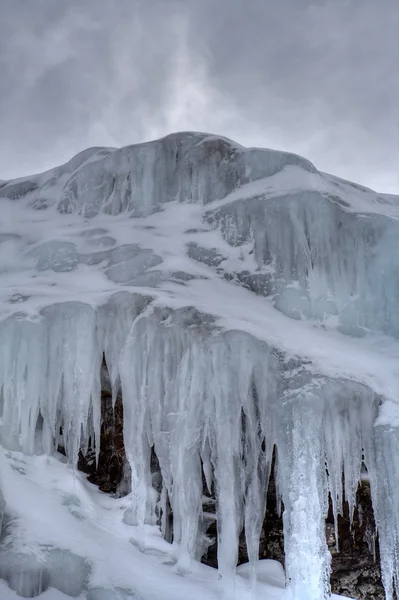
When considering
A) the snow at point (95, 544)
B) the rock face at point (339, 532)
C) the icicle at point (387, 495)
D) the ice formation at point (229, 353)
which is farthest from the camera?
the rock face at point (339, 532)

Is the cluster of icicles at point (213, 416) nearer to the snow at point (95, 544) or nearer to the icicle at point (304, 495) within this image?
the icicle at point (304, 495)

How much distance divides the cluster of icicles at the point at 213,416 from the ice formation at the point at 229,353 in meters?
0.02

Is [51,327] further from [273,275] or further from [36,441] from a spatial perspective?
[273,275]

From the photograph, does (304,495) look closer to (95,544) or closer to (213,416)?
(213,416)

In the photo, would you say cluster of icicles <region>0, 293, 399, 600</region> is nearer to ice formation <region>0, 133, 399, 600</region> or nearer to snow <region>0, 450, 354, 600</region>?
ice formation <region>0, 133, 399, 600</region>

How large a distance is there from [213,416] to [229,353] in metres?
0.91

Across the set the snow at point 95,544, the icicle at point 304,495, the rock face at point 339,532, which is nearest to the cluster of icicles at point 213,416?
the icicle at point 304,495

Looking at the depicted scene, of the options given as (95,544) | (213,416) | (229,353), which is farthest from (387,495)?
(95,544)

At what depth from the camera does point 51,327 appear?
8656mm

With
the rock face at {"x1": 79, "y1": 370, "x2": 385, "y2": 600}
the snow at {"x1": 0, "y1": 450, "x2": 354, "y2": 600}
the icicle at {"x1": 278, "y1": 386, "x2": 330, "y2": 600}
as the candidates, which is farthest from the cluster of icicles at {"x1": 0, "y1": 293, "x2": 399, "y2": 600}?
the rock face at {"x1": 79, "y1": 370, "x2": 385, "y2": 600}

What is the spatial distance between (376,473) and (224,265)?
198 inches

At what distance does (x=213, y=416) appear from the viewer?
7.99 meters

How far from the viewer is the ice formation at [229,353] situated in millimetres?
7641

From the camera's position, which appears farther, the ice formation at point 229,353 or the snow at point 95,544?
the ice formation at point 229,353
